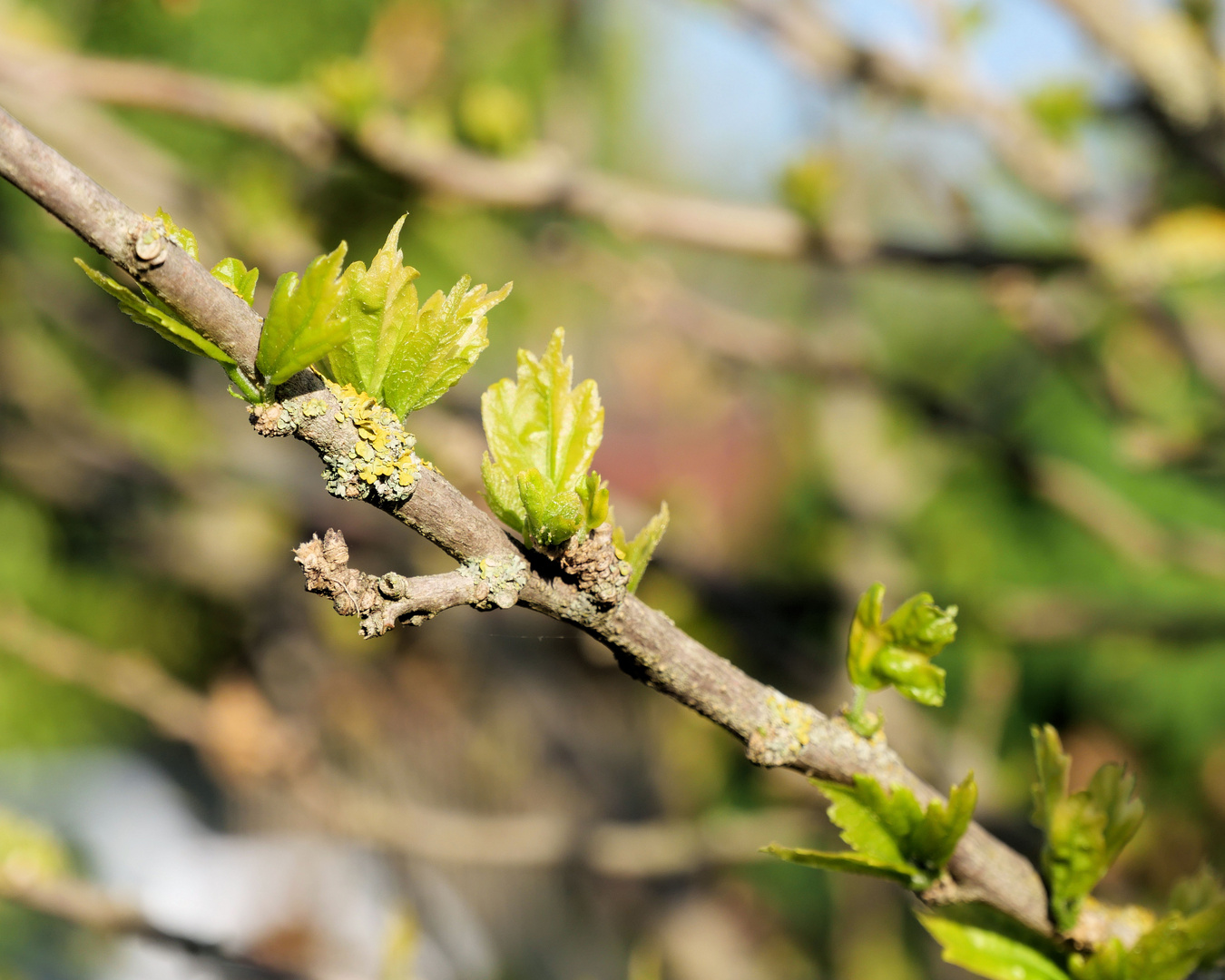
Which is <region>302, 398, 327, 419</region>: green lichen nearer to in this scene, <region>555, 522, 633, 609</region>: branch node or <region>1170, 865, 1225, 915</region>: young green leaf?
<region>555, 522, 633, 609</region>: branch node

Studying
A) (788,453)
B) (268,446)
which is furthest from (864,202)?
(788,453)

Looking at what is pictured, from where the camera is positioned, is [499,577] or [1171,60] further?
[1171,60]

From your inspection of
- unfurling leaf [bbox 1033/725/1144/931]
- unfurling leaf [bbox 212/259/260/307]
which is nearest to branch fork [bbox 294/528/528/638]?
unfurling leaf [bbox 212/259/260/307]

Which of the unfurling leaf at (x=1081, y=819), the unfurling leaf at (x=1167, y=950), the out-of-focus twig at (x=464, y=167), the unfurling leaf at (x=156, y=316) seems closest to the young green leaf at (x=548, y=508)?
the unfurling leaf at (x=156, y=316)

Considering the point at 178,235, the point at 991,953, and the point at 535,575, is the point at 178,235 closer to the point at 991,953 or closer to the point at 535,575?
the point at 535,575

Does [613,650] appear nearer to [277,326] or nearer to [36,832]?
[277,326]

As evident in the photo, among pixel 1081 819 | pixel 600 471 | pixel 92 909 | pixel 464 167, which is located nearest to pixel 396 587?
pixel 1081 819
